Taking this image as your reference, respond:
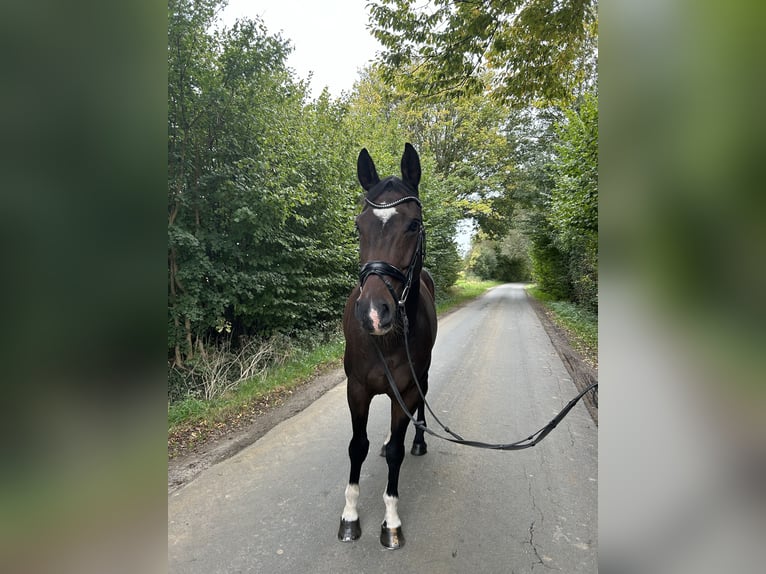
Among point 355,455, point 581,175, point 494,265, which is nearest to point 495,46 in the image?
point 581,175

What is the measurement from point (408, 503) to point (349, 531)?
1.76ft

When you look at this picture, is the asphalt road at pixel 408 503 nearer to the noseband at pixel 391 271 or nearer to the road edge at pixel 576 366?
the road edge at pixel 576 366

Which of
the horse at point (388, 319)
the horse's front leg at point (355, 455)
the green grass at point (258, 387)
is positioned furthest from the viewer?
the green grass at point (258, 387)

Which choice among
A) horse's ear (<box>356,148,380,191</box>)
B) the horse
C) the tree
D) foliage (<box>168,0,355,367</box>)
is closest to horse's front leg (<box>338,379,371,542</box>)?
the horse

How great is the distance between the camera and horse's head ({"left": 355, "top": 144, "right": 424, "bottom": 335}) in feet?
6.05

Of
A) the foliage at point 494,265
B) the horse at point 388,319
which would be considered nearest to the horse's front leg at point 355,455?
the horse at point 388,319

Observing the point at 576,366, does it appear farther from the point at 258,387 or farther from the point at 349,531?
the point at 349,531

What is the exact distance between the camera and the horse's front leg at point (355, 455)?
2357mm

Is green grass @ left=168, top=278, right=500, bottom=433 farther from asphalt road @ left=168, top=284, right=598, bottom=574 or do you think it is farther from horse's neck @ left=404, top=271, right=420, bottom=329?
horse's neck @ left=404, top=271, right=420, bottom=329

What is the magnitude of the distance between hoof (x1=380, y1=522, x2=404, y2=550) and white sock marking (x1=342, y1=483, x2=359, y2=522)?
21 centimetres

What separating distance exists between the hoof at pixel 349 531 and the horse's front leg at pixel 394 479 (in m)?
0.16
